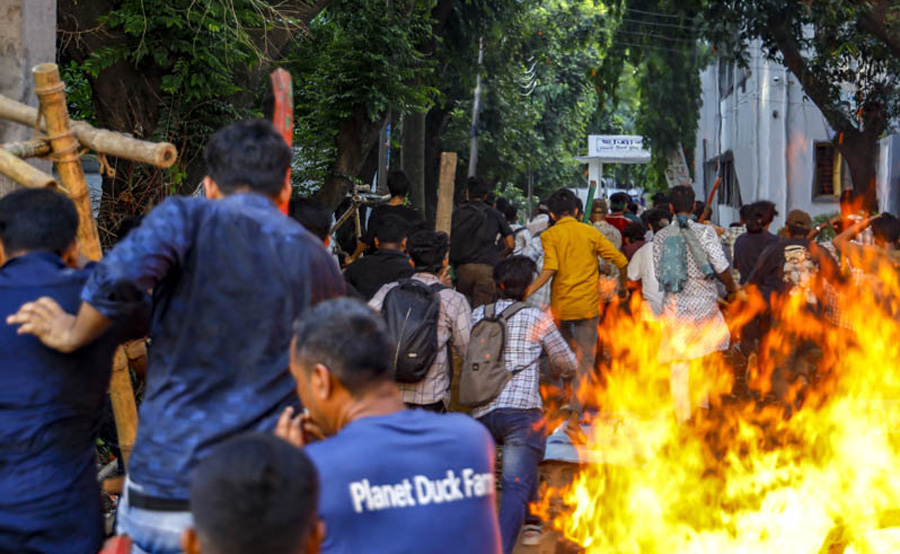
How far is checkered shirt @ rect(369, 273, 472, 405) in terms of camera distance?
661 cm

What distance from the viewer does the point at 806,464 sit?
8078 mm

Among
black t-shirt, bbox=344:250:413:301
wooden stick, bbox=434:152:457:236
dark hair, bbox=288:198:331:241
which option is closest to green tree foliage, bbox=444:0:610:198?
wooden stick, bbox=434:152:457:236

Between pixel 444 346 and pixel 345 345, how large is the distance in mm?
3712

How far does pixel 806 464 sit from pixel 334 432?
567 centimetres

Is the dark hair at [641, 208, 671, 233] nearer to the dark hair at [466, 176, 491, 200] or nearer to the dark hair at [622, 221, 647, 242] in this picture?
the dark hair at [622, 221, 647, 242]

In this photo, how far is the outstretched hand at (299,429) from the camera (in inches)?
123

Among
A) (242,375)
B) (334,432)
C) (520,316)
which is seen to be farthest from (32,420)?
(520,316)

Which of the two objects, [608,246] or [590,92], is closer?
[608,246]

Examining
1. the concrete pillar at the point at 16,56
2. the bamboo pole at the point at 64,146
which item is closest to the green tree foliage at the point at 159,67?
the concrete pillar at the point at 16,56

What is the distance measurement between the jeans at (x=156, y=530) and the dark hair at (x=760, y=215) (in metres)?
8.67

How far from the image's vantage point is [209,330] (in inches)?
133

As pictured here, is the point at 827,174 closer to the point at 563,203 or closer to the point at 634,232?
the point at 634,232

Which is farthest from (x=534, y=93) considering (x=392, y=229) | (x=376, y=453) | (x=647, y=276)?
(x=376, y=453)

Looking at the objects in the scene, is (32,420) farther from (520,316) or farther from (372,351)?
(520,316)
